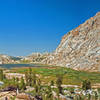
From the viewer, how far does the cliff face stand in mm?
108000

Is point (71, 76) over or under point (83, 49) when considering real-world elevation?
under

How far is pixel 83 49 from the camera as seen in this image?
124875 mm

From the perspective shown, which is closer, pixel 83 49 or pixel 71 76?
pixel 71 76

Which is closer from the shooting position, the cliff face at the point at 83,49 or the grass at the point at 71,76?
the grass at the point at 71,76

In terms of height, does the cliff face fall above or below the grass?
above

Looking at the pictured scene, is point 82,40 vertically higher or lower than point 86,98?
higher

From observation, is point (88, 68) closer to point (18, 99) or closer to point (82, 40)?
point (82, 40)

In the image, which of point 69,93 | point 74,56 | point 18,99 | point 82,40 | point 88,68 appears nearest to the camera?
point 18,99

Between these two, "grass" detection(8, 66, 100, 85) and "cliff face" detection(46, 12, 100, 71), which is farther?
"cliff face" detection(46, 12, 100, 71)

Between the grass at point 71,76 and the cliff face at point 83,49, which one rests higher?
the cliff face at point 83,49

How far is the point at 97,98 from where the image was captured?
35.5 metres

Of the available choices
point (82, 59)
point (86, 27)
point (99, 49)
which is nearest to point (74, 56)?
point (82, 59)

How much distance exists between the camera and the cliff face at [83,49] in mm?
108000

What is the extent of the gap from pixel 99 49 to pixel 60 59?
3909cm
